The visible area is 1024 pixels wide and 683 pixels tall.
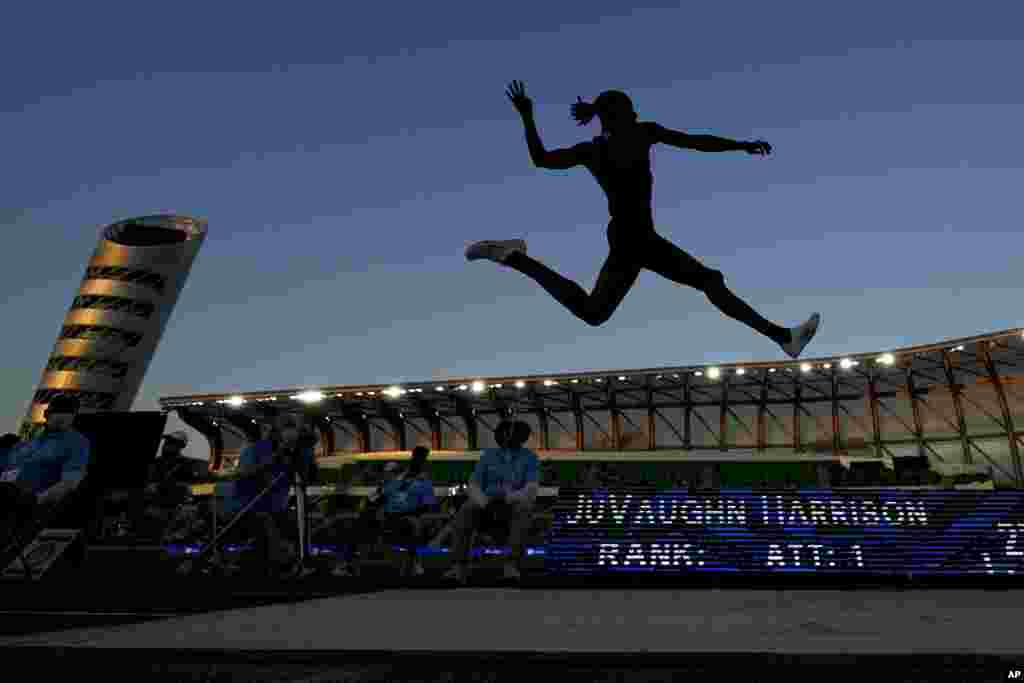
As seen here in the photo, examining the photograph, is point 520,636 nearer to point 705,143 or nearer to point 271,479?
point 705,143

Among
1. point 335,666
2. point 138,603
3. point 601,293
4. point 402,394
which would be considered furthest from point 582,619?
point 402,394

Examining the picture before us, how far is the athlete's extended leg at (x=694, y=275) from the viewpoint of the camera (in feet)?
17.1

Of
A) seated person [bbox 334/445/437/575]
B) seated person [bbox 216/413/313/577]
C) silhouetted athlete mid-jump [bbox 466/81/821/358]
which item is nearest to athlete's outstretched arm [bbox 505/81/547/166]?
silhouetted athlete mid-jump [bbox 466/81/821/358]

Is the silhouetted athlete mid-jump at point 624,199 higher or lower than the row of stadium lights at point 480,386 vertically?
lower

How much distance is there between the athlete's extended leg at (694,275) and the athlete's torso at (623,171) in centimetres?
24

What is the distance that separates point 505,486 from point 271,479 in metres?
2.41

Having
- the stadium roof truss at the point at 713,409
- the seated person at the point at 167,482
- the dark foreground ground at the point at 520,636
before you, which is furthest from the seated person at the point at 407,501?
the stadium roof truss at the point at 713,409

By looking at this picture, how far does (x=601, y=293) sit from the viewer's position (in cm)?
522

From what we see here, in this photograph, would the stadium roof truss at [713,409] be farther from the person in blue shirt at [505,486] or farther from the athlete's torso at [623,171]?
the athlete's torso at [623,171]

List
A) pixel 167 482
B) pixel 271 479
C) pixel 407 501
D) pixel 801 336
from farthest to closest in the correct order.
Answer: pixel 167 482 → pixel 407 501 → pixel 271 479 → pixel 801 336

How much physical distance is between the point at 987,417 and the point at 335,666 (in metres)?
57.6

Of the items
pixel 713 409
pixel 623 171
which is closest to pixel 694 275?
pixel 623 171

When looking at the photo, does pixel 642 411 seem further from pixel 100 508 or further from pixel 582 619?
pixel 582 619

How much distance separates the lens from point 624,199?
5.17m
